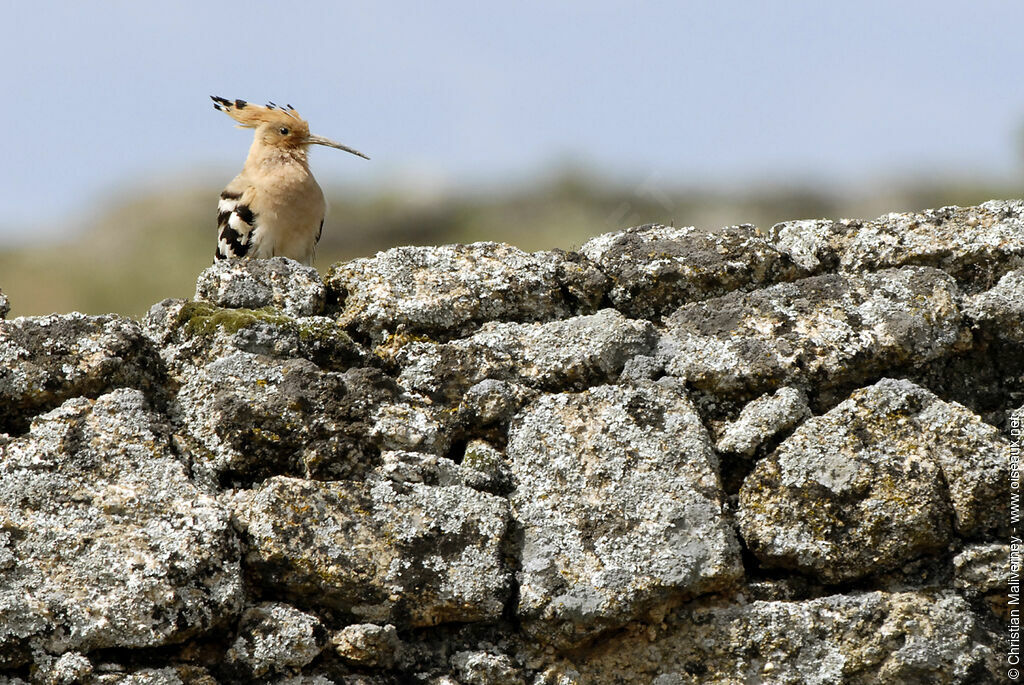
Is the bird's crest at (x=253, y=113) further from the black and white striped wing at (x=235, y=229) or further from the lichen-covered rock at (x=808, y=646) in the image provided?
the lichen-covered rock at (x=808, y=646)

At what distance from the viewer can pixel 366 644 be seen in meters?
3.07

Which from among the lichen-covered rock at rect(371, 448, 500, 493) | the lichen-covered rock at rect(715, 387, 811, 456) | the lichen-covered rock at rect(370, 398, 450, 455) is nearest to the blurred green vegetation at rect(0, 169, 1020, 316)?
the lichen-covered rock at rect(715, 387, 811, 456)

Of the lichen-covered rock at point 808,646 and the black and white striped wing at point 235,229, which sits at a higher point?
the black and white striped wing at point 235,229

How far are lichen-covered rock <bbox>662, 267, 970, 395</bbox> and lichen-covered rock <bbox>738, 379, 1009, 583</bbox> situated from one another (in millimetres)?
187

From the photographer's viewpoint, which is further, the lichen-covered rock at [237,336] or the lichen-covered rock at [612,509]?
the lichen-covered rock at [237,336]

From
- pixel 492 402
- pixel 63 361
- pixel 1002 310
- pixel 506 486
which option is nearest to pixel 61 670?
pixel 63 361

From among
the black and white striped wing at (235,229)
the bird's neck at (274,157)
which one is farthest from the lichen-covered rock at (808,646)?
the bird's neck at (274,157)

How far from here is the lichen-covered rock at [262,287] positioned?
3.66 metres

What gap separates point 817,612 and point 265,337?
173cm

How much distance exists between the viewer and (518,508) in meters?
→ 3.33

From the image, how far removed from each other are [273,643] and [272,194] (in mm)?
3356

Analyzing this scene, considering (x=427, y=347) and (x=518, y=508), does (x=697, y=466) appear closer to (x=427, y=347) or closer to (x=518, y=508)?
(x=518, y=508)

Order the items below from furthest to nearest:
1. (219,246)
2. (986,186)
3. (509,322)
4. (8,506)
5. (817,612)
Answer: (986,186) → (219,246) → (509,322) → (817,612) → (8,506)

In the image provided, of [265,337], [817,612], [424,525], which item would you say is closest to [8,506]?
[265,337]
